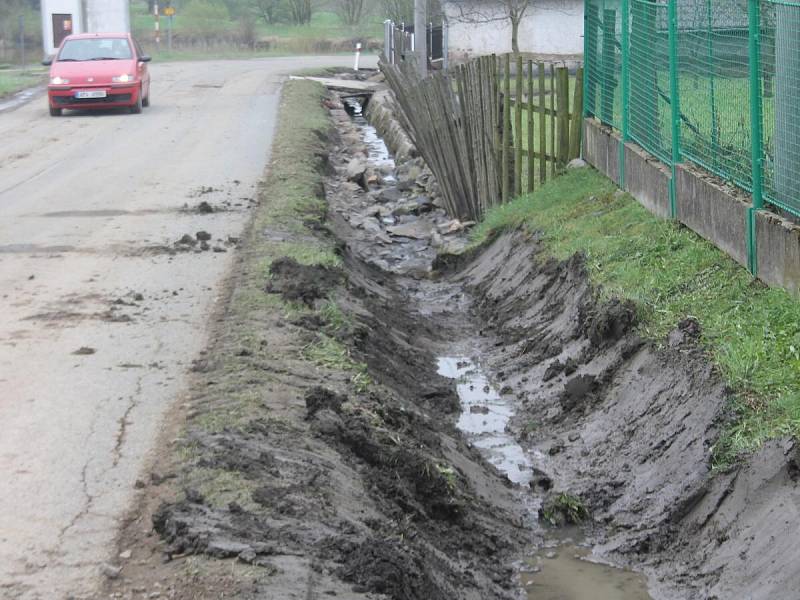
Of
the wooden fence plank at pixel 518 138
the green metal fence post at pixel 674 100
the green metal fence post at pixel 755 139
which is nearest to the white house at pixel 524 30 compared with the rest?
the wooden fence plank at pixel 518 138

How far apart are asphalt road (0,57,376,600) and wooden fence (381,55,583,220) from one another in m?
2.49

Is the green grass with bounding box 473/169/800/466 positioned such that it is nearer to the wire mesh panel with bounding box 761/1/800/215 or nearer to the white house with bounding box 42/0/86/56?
the wire mesh panel with bounding box 761/1/800/215

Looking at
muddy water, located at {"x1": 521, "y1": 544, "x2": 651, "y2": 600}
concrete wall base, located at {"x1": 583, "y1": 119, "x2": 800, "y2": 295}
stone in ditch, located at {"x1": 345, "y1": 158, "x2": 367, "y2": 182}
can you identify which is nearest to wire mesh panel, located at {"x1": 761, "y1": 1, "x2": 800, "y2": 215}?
concrete wall base, located at {"x1": 583, "y1": 119, "x2": 800, "y2": 295}

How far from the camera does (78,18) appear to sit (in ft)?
157

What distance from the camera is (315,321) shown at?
28.5ft

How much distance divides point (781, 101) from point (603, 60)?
18.3 feet

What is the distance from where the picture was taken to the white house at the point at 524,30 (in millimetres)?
35500

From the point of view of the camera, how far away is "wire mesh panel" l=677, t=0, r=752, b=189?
8531mm

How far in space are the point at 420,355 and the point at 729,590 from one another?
15.0 feet

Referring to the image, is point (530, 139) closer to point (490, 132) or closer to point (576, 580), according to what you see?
point (490, 132)

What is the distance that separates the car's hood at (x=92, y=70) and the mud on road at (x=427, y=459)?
49.8ft

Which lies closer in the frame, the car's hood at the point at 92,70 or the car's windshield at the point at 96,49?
the car's hood at the point at 92,70

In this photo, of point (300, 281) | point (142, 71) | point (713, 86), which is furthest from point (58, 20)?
point (713, 86)

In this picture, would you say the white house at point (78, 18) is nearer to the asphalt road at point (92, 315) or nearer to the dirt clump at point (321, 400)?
the asphalt road at point (92, 315)
